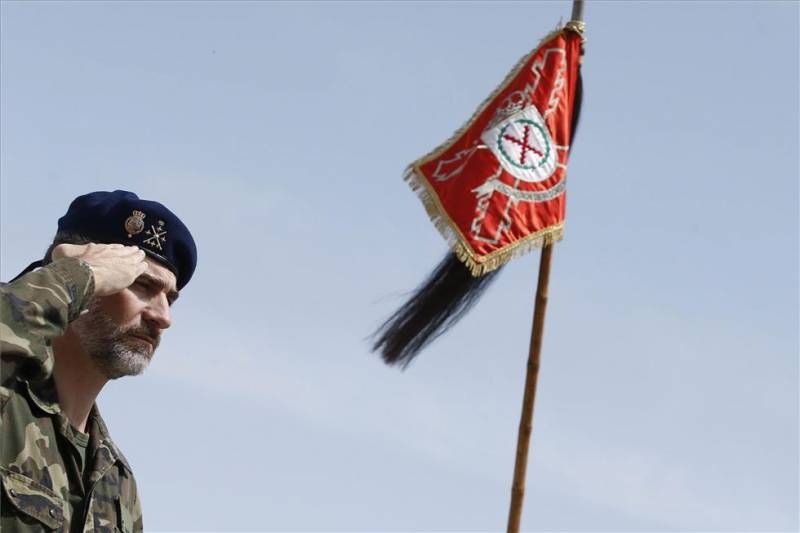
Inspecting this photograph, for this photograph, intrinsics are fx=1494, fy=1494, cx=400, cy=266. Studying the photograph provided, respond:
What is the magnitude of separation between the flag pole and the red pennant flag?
1.54 feet

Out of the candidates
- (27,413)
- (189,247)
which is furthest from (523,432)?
(27,413)

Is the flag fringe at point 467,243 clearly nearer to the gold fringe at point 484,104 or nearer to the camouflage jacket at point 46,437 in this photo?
the gold fringe at point 484,104

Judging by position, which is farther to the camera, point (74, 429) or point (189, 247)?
point (189, 247)

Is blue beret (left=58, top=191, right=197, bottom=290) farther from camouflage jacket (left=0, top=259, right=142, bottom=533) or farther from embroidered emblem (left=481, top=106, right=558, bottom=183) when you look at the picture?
embroidered emblem (left=481, top=106, right=558, bottom=183)

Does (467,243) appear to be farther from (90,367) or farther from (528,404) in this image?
(90,367)

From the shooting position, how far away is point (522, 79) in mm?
9336

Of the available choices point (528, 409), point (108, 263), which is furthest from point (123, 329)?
point (528, 409)

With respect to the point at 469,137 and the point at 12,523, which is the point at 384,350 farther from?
the point at 12,523

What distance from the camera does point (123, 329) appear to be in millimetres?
4266

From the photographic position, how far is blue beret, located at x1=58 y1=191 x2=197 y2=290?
4480 mm

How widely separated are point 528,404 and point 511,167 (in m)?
1.88

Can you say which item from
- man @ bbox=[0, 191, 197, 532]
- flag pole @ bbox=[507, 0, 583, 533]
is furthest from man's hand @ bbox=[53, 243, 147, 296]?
flag pole @ bbox=[507, 0, 583, 533]

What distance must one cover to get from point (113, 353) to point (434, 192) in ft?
16.1

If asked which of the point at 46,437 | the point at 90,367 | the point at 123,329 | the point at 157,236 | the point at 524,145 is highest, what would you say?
the point at 524,145
